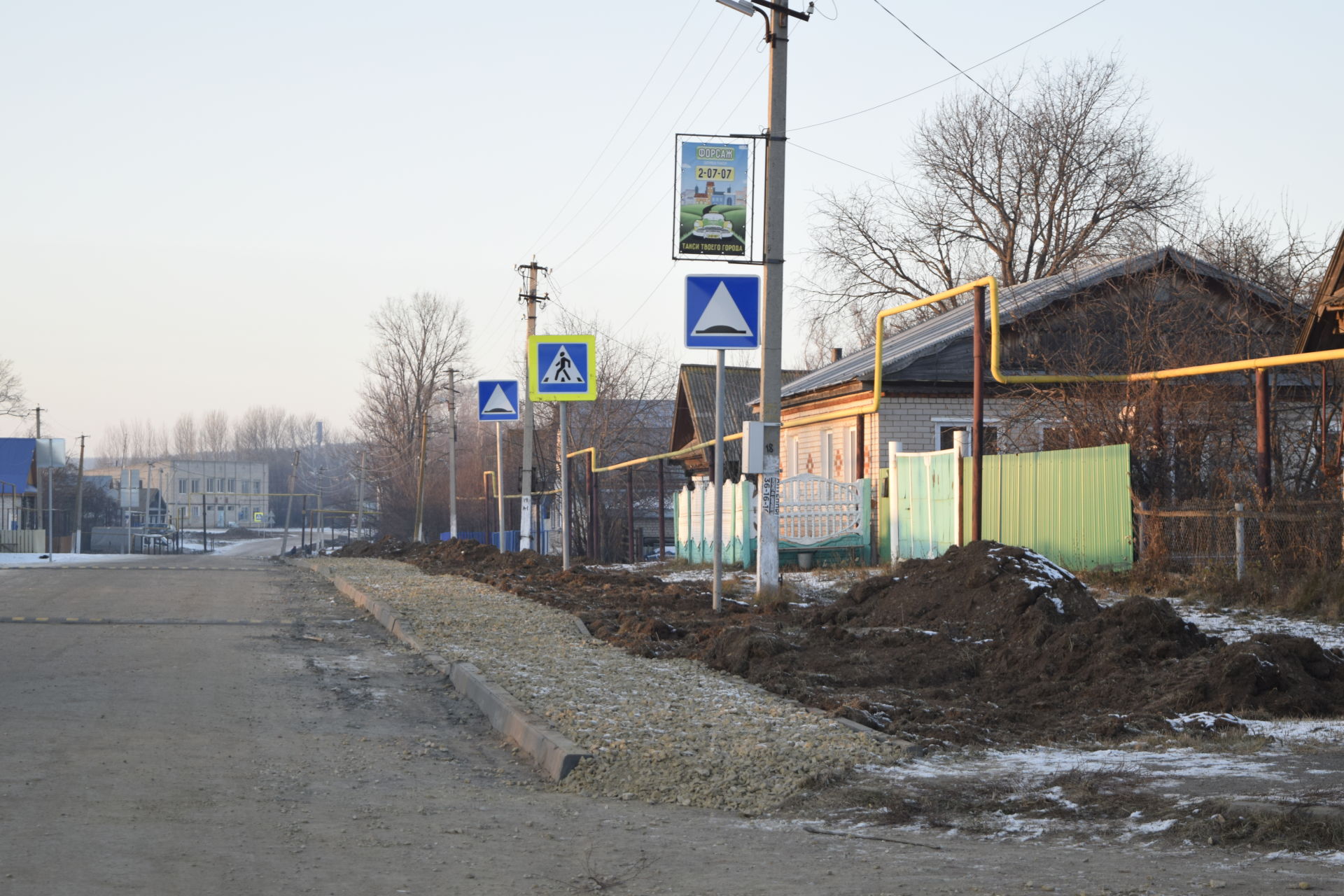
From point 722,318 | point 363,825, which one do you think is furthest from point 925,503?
point 363,825

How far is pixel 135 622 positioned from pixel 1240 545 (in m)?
11.5

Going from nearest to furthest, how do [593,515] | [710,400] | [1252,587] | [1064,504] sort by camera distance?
[1252,587] → [1064,504] → [593,515] → [710,400]

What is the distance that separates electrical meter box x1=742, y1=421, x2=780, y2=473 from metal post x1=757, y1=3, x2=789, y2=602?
353 mm

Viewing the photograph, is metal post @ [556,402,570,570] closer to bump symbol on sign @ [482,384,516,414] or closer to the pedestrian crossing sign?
the pedestrian crossing sign

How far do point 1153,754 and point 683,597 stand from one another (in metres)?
8.64

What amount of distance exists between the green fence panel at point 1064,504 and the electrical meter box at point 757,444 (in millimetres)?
4180

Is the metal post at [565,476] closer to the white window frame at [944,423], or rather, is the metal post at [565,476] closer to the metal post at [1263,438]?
the white window frame at [944,423]

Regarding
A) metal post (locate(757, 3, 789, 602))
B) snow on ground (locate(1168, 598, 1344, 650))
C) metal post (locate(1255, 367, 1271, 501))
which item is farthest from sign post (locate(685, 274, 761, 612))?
metal post (locate(1255, 367, 1271, 501))

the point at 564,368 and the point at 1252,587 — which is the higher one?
the point at 564,368

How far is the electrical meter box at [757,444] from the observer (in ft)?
42.0

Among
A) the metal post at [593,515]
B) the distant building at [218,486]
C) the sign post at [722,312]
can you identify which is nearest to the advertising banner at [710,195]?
the sign post at [722,312]

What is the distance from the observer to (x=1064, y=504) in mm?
15352

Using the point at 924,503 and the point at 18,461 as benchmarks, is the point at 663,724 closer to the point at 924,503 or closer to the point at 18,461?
the point at 924,503

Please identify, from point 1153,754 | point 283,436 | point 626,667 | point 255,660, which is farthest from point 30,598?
point 283,436
